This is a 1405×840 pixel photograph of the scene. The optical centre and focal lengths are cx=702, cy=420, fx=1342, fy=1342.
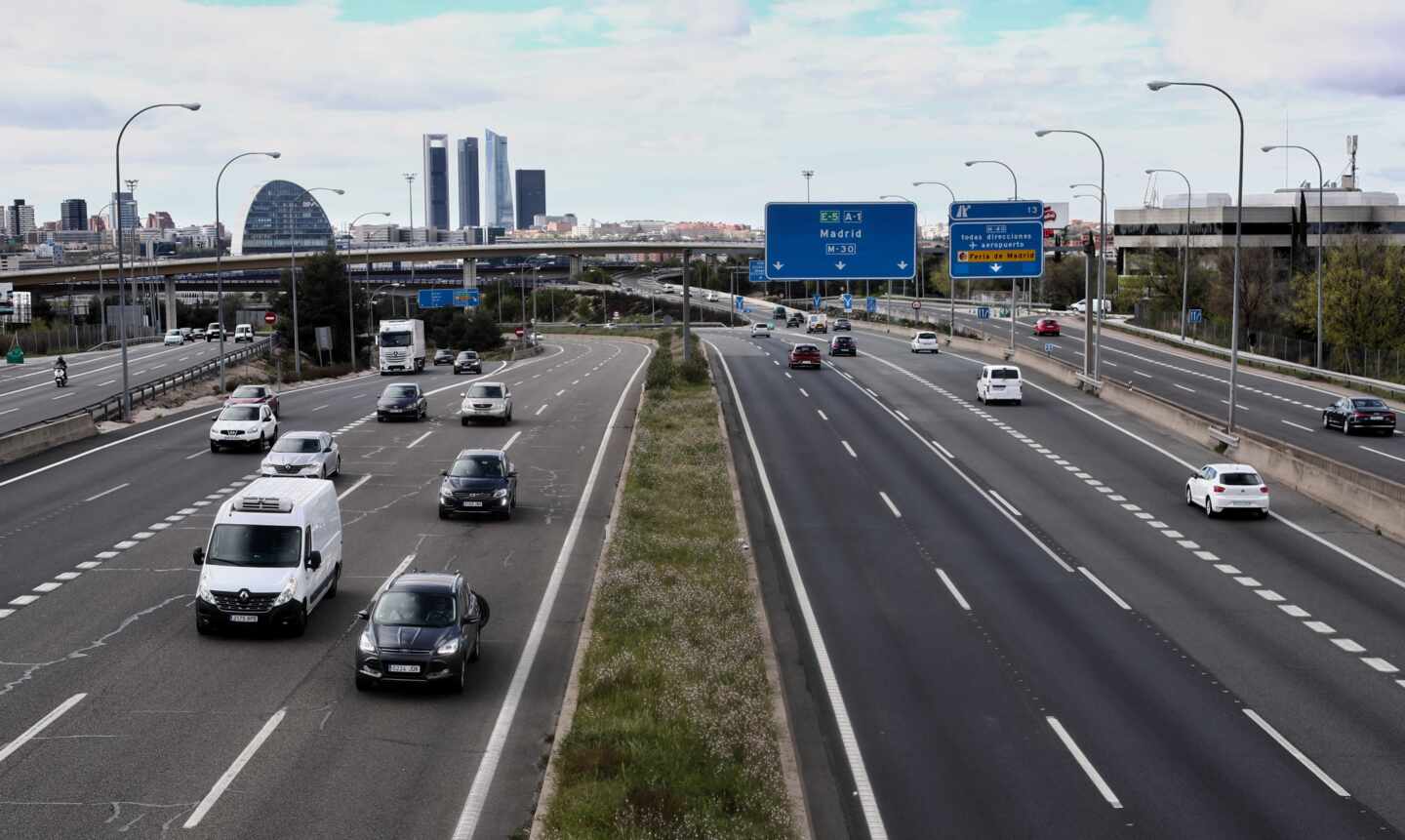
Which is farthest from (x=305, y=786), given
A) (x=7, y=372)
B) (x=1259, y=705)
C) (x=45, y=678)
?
(x=7, y=372)

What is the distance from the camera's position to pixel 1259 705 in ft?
61.5

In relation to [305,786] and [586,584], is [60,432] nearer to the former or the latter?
[586,584]

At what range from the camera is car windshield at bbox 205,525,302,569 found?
2084cm

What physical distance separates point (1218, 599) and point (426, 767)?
16211 mm

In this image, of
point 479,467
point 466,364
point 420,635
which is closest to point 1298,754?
point 420,635

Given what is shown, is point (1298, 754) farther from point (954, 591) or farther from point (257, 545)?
point (257, 545)

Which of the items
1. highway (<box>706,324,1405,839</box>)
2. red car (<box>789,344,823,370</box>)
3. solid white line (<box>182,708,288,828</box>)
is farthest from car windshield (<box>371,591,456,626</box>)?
red car (<box>789,344,823,370</box>)

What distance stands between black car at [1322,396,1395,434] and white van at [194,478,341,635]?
3974 centimetres

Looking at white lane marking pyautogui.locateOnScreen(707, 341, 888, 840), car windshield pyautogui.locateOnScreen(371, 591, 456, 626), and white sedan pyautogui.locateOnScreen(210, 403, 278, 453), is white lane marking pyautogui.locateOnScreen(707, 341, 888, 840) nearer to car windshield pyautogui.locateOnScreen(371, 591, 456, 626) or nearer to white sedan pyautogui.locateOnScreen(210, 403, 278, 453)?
car windshield pyautogui.locateOnScreen(371, 591, 456, 626)

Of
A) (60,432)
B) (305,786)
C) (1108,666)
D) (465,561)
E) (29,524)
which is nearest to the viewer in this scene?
(305,786)

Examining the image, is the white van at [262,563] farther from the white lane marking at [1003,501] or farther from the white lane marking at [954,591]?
the white lane marking at [1003,501]

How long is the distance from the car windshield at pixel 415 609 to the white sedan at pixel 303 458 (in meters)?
16.4

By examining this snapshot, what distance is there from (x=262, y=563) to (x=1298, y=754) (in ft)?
49.1

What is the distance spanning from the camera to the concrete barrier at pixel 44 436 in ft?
126
